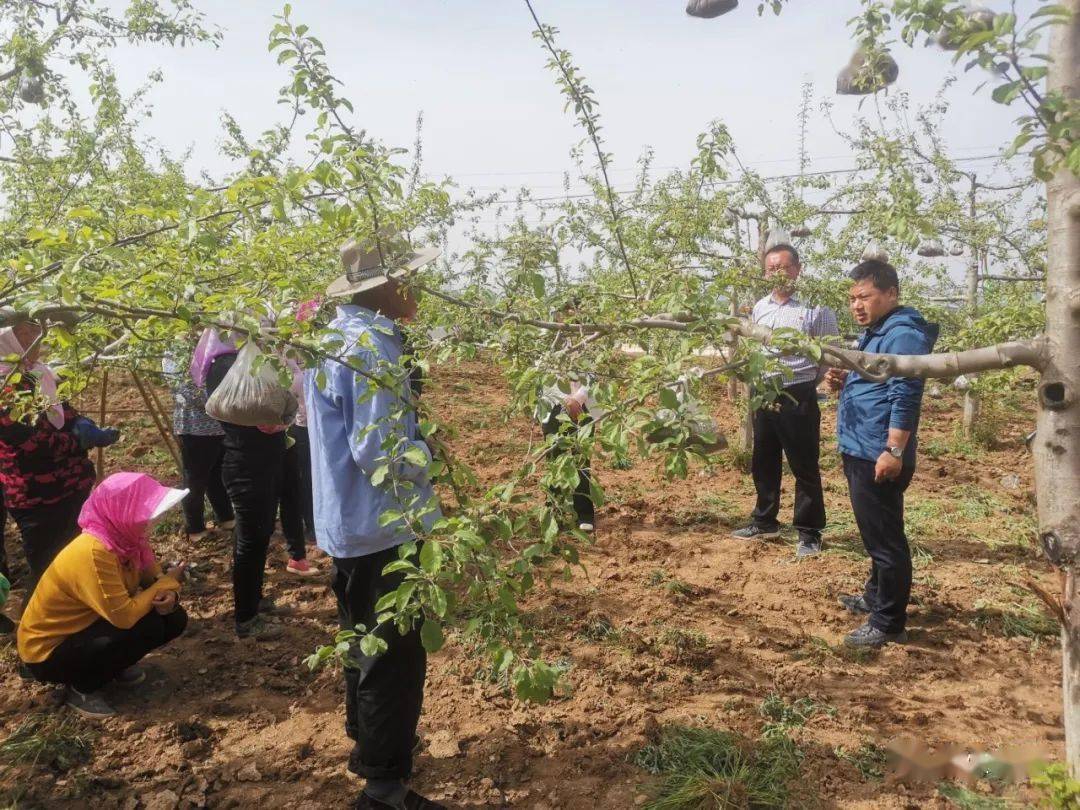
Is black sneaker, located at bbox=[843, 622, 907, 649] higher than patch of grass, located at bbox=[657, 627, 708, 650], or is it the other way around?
black sneaker, located at bbox=[843, 622, 907, 649]

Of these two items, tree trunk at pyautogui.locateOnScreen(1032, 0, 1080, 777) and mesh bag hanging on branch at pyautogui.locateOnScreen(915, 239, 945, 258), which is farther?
mesh bag hanging on branch at pyautogui.locateOnScreen(915, 239, 945, 258)

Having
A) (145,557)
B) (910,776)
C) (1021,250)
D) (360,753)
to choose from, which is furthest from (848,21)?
(1021,250)

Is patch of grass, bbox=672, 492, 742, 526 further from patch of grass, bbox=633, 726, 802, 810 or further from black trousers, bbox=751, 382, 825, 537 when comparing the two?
patch of grass, bbox=633, 726, 802, 810

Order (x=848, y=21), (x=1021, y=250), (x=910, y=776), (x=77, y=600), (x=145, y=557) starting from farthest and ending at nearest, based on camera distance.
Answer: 1. (x=1021, y=250)
2. (x=145, y=557)
3. (x=77, y=600)
4. (x=910, y=776)
5. (x=848, y=21)

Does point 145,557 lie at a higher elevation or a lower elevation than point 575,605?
higher

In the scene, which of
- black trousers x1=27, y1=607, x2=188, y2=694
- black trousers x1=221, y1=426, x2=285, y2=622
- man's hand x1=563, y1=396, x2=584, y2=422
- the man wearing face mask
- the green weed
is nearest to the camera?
the green weed

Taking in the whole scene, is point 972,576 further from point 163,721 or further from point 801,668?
point 163,721

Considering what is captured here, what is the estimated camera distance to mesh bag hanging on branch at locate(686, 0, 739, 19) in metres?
4.86

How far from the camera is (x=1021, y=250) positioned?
19.7 feet

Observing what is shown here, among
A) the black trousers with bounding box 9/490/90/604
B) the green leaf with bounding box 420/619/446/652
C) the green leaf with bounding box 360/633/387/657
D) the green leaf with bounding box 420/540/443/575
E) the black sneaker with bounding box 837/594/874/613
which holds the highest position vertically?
the green leaf with bounding box 420/540/443/575

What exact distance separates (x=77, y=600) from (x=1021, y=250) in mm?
7032

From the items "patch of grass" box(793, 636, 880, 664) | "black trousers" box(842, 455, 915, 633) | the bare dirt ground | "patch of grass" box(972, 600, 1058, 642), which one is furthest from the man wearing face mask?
"patch of grass" box(793, 636, 880, 664)

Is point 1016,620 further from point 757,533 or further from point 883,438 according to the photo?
point 757,533

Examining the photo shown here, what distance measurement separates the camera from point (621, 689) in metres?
3.35
